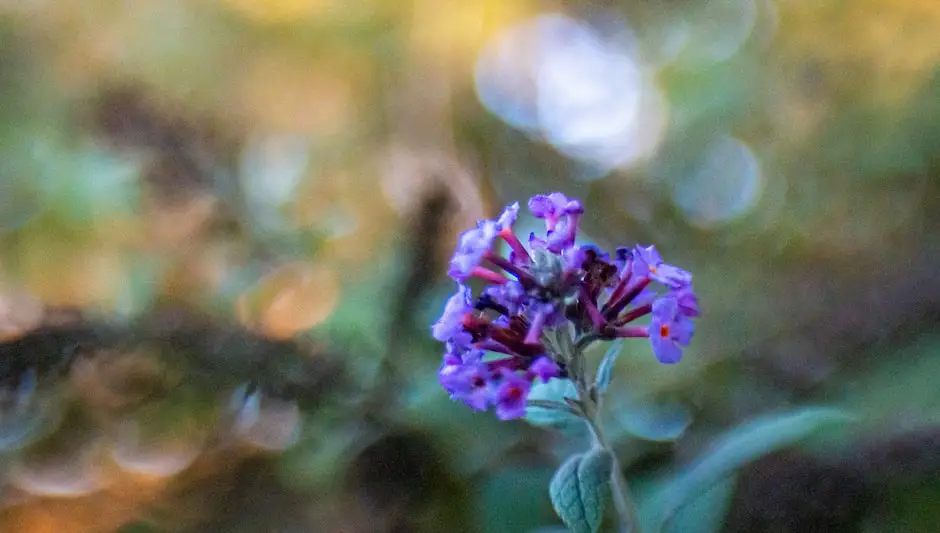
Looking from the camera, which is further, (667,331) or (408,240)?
(408,240)

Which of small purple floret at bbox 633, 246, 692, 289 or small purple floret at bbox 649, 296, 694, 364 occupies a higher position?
small purple floret at bbox 633, 246, 692, 289

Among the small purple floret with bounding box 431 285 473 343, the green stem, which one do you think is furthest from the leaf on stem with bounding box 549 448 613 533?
the small purple floret with bounding box 431 285 473 343

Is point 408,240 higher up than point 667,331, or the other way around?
point 408,240

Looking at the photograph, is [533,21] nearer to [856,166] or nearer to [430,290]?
[856,166]

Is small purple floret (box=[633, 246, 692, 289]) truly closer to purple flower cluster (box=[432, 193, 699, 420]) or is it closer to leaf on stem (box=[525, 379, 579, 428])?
purple flower cluster (box=[432, 193, 699, 420])

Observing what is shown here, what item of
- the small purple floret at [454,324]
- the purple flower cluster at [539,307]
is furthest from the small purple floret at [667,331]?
the small purple floret at [454,324]

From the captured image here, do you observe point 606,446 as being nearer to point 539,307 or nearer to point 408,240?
point 539,307

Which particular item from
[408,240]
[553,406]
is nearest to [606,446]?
[553,406]
